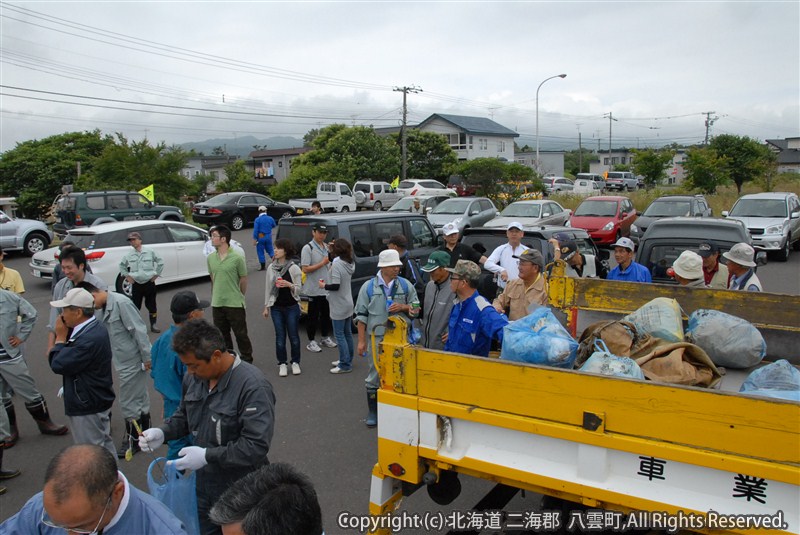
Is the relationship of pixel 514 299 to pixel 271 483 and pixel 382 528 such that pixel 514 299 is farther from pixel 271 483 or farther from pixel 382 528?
pixel 271 483

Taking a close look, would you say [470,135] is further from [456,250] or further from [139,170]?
[456,250]

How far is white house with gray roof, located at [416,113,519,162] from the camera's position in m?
59.9

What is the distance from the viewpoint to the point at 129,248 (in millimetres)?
11250

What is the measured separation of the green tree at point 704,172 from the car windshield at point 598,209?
1578cm

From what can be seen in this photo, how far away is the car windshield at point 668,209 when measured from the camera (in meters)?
17.4

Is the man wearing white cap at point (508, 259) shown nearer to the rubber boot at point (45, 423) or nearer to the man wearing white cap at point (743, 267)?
the man wearing white cap at point (743, 267)

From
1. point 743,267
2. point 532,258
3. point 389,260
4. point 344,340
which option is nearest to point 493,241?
point 344,340

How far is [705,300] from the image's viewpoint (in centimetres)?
435

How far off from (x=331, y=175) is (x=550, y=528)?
32.2 meters

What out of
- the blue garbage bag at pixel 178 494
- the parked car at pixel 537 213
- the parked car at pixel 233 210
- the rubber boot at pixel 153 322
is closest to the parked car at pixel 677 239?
the blue garbage bag at pixel 178 494

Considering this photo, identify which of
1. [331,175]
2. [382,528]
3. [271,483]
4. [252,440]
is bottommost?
[382,528]

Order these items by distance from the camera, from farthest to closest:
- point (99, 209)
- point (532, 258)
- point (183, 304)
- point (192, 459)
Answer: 1. point (99, 209)
2. point (532, 258)
3. point (183, 304)
4. point (192, 459)

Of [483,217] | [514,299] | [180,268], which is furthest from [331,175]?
[514,299]

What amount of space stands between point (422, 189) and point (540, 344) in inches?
1164
